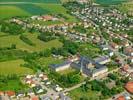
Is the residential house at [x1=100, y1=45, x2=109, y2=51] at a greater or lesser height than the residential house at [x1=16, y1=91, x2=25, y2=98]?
greater

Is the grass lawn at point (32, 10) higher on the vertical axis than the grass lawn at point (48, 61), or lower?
higher

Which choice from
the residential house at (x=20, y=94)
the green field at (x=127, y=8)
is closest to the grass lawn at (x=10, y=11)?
the green field at (x=127, y=8)

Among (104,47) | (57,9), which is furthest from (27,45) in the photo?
(57,9)

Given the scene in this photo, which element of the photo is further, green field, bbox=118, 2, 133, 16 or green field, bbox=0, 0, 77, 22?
green field, bbox=118, 2, 133, 16

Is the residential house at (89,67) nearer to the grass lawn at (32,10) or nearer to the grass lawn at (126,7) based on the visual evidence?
the grass lawn at (32,10)

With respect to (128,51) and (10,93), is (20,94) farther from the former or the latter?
(128,51)

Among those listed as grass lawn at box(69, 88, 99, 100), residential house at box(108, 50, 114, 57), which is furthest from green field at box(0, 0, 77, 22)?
grass lawn at box(69, 88, 99, 100)

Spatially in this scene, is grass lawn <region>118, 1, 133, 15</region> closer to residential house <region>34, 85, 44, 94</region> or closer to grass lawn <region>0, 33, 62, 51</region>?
grass lawn <region>0, 33, 62, 51</region>
